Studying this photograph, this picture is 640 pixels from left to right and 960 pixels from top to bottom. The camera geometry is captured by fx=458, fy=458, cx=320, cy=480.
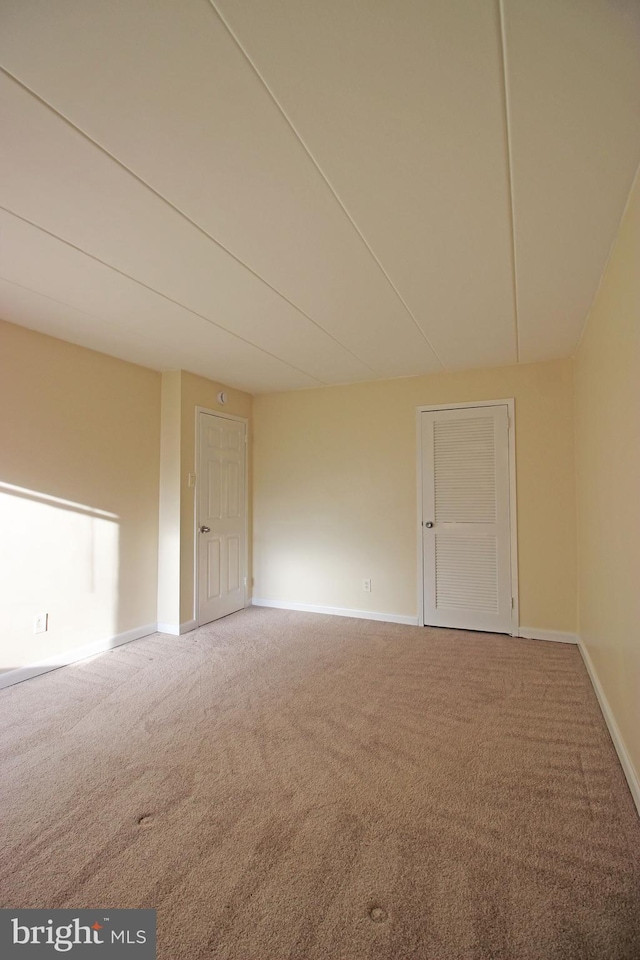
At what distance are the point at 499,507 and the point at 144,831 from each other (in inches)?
140

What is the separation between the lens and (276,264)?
2.35 meters

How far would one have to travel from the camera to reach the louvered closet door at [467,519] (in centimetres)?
421

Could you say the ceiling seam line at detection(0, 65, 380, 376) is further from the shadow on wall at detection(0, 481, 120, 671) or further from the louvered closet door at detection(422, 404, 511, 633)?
the shadow on wall at detection(0, 481, 120, 671)

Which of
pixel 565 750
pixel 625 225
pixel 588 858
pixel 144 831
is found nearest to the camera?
pixel 588 858

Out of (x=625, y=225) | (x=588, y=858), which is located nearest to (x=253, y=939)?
(x=588, y=858)

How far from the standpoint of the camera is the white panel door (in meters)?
4.56

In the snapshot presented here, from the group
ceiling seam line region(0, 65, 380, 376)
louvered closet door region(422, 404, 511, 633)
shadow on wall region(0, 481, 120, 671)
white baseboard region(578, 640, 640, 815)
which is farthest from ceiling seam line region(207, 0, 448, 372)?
shadow on wall region(0, 481, 120, 671)

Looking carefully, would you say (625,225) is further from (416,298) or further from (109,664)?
(109,664)

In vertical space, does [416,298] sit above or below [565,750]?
above

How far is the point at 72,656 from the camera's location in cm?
355

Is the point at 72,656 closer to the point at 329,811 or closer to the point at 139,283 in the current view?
the point at 329,811

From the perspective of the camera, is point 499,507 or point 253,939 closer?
point 253,939

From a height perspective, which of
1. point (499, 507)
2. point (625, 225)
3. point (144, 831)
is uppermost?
point (625, 225)

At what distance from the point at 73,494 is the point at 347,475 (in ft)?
8.48
